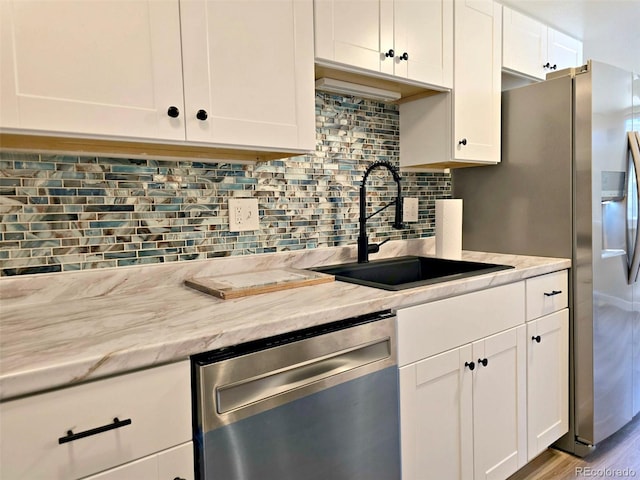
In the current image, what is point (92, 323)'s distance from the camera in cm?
98

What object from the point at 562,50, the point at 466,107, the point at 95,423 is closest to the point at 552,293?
the point at 466,107

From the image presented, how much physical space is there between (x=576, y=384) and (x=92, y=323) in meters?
1.97

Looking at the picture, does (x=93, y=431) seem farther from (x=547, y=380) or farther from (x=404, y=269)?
(x=547, y=380)

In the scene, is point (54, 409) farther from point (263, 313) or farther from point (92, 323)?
point (263, 313)

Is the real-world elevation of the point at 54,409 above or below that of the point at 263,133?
below

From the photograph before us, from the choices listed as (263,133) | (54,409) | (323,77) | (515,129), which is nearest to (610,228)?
(515,129)

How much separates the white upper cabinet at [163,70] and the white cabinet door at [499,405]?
3.35 ft

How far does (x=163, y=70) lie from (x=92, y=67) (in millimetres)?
172

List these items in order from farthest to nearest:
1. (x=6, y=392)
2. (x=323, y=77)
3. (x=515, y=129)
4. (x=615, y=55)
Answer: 1. (x=615, y=55)
2. (x=515, y=129)
3. (x=323, y=77)
4. (x=6, y=392)

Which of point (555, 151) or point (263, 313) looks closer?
point (263, 313)

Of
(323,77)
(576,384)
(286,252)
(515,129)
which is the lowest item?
(576,384)

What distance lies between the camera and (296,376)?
1.02 m

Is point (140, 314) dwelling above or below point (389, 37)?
below

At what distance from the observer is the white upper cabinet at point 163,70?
966 millimetres
